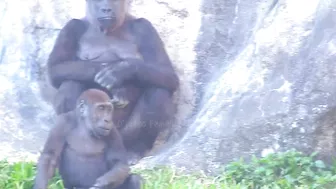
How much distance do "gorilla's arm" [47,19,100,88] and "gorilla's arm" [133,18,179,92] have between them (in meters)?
0.35

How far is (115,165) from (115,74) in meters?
1.27

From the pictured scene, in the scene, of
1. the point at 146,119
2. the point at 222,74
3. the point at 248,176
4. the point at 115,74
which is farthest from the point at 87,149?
the point at 222,74

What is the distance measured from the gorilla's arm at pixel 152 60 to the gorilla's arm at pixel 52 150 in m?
1.25

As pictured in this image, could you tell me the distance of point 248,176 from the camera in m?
5.12

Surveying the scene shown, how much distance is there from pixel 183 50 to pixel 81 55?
2.73ft

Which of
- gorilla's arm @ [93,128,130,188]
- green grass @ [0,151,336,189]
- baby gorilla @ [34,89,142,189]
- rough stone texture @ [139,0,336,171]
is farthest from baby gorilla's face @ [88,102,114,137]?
rough stone texture @ [139,0,336,171]

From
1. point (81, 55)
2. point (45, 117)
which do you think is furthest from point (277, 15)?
point (45, 117)

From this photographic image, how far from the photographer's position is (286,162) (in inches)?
202

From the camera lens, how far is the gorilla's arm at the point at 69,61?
595cm

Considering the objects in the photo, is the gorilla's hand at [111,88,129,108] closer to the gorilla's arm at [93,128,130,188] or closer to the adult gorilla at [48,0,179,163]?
the adult gorilla at [48,0,179,163]

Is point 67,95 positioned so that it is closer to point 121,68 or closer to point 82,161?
point 121,68

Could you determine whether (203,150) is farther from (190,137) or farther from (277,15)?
(277,15)

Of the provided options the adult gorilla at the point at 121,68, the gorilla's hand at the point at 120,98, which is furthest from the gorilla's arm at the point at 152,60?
the gorilla's hand at the point at 120,98

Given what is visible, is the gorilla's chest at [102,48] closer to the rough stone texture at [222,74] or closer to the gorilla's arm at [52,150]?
the rough stone texture at [222,74]
